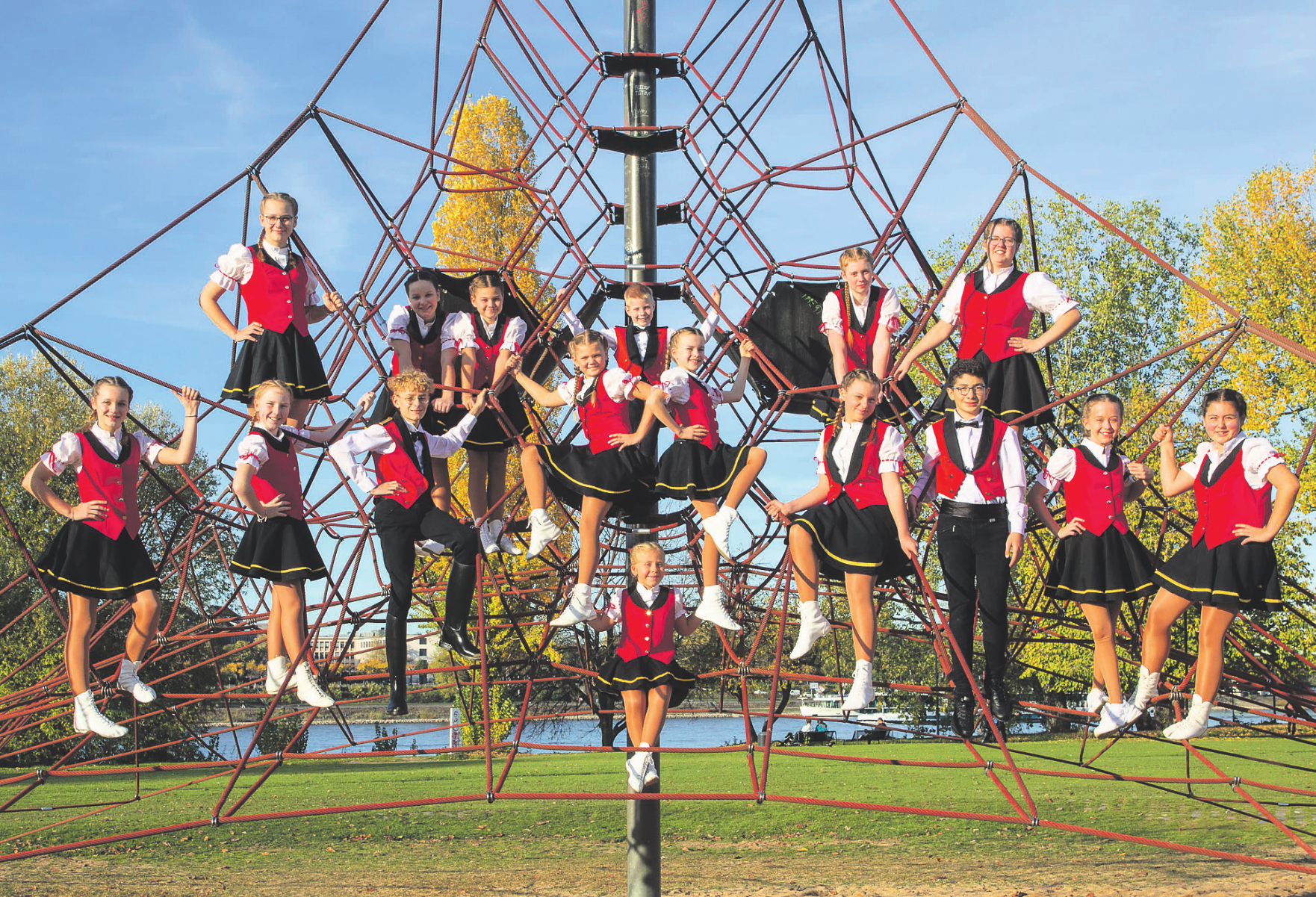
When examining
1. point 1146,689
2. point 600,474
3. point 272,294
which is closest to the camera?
point 1146,689

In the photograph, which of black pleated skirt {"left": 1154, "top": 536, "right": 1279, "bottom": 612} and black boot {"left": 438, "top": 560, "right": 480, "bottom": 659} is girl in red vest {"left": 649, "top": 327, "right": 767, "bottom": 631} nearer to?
black boot {"left": 438, "top": 560, "right": 480, "bottom": 659}

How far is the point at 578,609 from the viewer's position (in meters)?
7.86

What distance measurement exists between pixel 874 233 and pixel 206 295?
604cm

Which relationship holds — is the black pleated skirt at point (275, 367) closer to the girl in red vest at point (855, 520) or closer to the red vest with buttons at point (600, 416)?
the red vest with buttons at point (600, 416)

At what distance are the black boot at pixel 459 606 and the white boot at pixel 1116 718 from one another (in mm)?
4274

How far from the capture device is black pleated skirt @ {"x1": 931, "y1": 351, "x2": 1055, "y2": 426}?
8359mm

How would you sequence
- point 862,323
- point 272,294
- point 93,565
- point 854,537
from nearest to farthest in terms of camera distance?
1. point 854,537
2. point 93,565
3. point 272,294
4. point 862,323

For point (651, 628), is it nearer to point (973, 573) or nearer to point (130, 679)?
point (973, 573)

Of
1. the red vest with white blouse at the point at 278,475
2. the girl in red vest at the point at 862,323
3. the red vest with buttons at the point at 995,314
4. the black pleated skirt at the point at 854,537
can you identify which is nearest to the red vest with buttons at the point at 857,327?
the girl in red vest at the point at 862,323

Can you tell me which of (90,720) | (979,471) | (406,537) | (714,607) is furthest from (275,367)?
(979,471)

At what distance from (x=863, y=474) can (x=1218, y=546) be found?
2339 mm

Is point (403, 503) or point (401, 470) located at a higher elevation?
point (401, 470)

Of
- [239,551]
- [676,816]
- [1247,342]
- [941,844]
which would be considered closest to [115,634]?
[676,816]

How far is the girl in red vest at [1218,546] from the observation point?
7.34m
